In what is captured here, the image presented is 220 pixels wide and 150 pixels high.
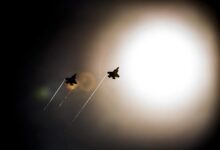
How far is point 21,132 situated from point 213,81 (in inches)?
178

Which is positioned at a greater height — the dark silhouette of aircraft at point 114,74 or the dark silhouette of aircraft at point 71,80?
the dark silhouette of aircraft at point 114,74

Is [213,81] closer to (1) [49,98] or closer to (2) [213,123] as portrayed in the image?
(2) [213,123]

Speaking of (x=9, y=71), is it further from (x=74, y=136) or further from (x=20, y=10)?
(x=74, y=136)

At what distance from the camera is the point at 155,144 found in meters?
6.06

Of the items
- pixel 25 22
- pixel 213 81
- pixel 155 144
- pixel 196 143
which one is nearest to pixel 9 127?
pixel 25 22

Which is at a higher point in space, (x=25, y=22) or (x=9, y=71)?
(x=25, y=22)

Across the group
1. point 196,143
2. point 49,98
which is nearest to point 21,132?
point 49,98

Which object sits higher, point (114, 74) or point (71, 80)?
point (114, 74)

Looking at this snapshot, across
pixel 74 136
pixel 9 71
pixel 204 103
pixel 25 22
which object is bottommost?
pixel 74 136

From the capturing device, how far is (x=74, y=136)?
20.0 feet

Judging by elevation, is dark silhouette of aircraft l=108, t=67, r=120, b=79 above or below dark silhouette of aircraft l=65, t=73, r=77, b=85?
above

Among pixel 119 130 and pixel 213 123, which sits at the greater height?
pixel 213 123

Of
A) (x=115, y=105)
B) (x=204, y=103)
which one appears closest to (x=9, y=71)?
(x=115, y=105)

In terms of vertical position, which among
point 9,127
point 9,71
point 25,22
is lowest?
point 9,127
